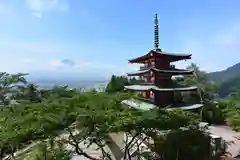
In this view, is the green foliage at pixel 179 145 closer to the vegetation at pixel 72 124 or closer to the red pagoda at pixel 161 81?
the vegetation at pixel 72 124

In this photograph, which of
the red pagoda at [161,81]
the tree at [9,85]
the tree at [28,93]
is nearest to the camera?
the red pagoda at [161,81]

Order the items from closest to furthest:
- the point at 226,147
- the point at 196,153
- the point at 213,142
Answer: the point at 196,153 < the point at 213,142 < the point at 226,147

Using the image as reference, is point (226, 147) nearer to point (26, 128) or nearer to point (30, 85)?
point (26, 128)

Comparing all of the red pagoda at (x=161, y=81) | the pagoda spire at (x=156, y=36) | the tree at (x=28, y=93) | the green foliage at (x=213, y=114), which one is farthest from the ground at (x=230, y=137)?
the tree at (x=28, y=93)

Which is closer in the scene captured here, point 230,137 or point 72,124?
point 72,124

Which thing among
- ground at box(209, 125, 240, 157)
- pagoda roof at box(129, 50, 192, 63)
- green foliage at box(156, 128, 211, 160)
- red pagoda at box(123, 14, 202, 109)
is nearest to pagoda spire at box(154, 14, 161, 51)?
red pagoda at box(123, 14, 202, 109)

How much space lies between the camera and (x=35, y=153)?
10.4 metres

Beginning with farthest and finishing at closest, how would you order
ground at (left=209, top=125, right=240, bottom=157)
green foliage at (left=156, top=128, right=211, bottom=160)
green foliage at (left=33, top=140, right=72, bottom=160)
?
ground at (left=209, top=125, right=240, bottom=157)
green foliage at (left=156, top=128, right=211, bottom=160)
green foliage at (left=33, top=140, right=72, bottom=160)

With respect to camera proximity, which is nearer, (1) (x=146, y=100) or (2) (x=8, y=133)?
(2) (x=8, y=133)

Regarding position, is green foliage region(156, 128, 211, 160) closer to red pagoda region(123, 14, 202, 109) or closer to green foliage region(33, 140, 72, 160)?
red pagoda region(123, 14, 202, 109)

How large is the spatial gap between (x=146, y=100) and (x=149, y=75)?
1683 mm

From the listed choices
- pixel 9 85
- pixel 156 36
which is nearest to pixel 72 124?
pixel 156 36

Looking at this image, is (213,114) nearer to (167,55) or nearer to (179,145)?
(167,55)

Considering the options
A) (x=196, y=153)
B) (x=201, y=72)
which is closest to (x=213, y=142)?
(x=196, y=153)
